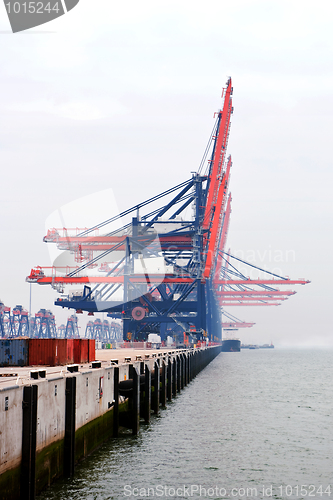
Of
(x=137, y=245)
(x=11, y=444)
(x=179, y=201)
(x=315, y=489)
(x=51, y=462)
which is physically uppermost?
(x=179, y=201)

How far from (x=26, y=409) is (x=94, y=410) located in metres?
5.70

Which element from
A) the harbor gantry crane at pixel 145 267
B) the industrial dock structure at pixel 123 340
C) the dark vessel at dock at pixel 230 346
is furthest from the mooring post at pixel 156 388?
the dark vessel at dock at pixel 230 346

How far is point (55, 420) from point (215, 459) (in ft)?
20.9

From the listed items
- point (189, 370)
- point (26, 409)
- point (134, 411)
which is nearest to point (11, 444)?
point (26, 409)

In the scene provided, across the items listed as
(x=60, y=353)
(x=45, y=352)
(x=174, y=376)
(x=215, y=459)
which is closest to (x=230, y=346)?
(x=174, y=376)

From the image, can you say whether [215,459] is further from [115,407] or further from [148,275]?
[148,275]

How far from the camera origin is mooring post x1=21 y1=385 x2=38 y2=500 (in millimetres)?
10383

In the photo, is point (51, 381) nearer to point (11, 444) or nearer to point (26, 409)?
point (26, 409)

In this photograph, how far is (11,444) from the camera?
9914 mm

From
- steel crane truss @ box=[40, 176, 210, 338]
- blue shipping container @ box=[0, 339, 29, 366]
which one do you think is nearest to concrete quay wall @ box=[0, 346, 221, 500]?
blue shipping container @ box=[0, 339, 29, 366]

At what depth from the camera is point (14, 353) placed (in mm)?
22297

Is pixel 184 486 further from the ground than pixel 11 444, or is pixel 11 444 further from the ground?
pixel 11 444

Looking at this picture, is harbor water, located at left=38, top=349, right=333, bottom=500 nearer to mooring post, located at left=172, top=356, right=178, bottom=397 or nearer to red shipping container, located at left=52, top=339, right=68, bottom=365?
red shipping container, located at left=52, top=339, right=68, bottom=365

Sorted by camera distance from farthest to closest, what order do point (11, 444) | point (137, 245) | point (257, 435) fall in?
1. point (137, 245)
2. point (257, 435)
3. point (11, 444)
